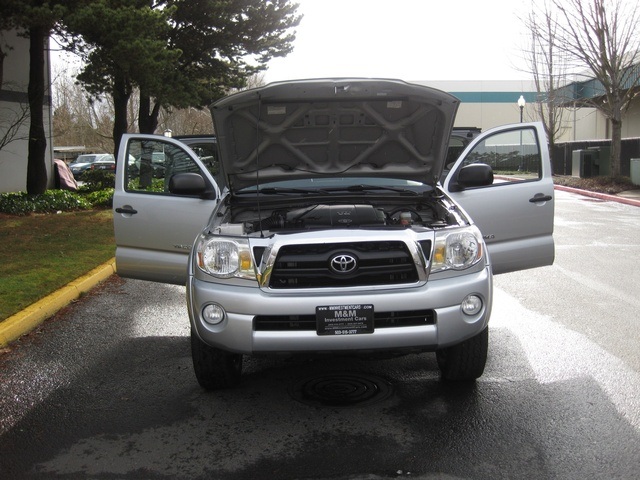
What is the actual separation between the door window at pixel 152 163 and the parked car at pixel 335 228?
0.02 metres

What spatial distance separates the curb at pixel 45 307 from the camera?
611 centimetres

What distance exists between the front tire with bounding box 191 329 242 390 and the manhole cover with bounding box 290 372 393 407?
17.3 inches

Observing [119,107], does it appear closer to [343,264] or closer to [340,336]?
[343,264]

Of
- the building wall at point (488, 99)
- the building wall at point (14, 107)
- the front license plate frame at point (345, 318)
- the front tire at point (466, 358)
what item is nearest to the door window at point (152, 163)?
the front license plate frame at point (345, 318)

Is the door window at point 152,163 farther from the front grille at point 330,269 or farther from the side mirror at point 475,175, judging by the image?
the front grille at point 330,269

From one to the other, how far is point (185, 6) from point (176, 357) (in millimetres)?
17914

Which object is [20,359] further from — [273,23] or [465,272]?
[273,23]

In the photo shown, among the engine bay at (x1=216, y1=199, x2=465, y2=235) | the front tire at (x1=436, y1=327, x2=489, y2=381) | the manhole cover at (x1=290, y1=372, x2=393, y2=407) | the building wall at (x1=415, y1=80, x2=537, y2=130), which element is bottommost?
the manhole cover at (x1=290, y1=372, x2=393, y2=407)

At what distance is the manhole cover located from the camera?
4453 mm

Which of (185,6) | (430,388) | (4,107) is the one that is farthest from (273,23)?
(430,388)

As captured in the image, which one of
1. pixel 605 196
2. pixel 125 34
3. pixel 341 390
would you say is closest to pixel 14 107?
pixel 125 34

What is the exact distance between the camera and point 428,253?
4.16 m

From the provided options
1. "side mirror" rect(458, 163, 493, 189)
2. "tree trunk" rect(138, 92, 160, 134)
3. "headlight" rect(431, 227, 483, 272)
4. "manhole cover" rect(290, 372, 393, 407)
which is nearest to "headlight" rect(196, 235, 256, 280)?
"manhole cover" rect(290, 372, 393, 407)

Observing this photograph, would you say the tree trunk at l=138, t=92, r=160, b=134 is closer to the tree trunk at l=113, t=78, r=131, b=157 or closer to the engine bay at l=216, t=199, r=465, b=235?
the tree trunk at l=113, t=78, r=131, b=157
